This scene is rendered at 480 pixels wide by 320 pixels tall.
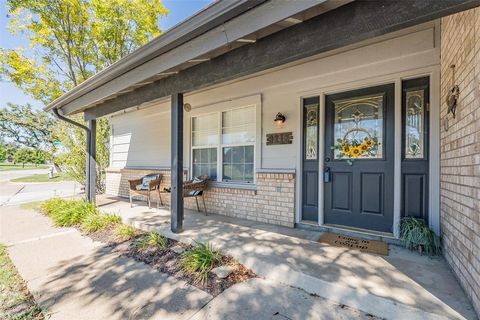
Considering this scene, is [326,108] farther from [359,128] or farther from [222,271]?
[222,271]

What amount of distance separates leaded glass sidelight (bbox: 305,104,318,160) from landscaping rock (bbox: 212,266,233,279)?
2.09m

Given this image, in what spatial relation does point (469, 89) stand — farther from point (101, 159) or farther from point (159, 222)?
point (101, 159)

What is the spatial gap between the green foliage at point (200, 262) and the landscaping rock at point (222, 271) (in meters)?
0.07

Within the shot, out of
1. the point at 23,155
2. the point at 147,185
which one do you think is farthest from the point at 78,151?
the point at 23,155

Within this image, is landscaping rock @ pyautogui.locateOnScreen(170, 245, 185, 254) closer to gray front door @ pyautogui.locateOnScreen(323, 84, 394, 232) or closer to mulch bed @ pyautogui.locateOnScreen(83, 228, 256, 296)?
mulch bed @ pyautogui.locateOnScreen(83, 228, 256, 296)

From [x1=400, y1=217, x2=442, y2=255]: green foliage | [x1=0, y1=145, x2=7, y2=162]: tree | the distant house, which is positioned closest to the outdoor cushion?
the distant house

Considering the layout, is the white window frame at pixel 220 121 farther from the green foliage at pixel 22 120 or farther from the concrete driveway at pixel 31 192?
the green foliage at pixel 22 120

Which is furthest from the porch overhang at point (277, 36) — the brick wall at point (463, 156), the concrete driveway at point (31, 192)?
the concrete driveway at point (31, 192)

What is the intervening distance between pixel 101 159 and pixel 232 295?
7746 mm

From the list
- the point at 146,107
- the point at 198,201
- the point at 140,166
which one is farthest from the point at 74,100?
the point at 198,201

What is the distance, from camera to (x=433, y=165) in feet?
8.95

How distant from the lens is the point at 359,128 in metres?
3.31

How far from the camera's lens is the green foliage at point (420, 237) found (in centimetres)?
259

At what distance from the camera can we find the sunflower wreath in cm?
320
